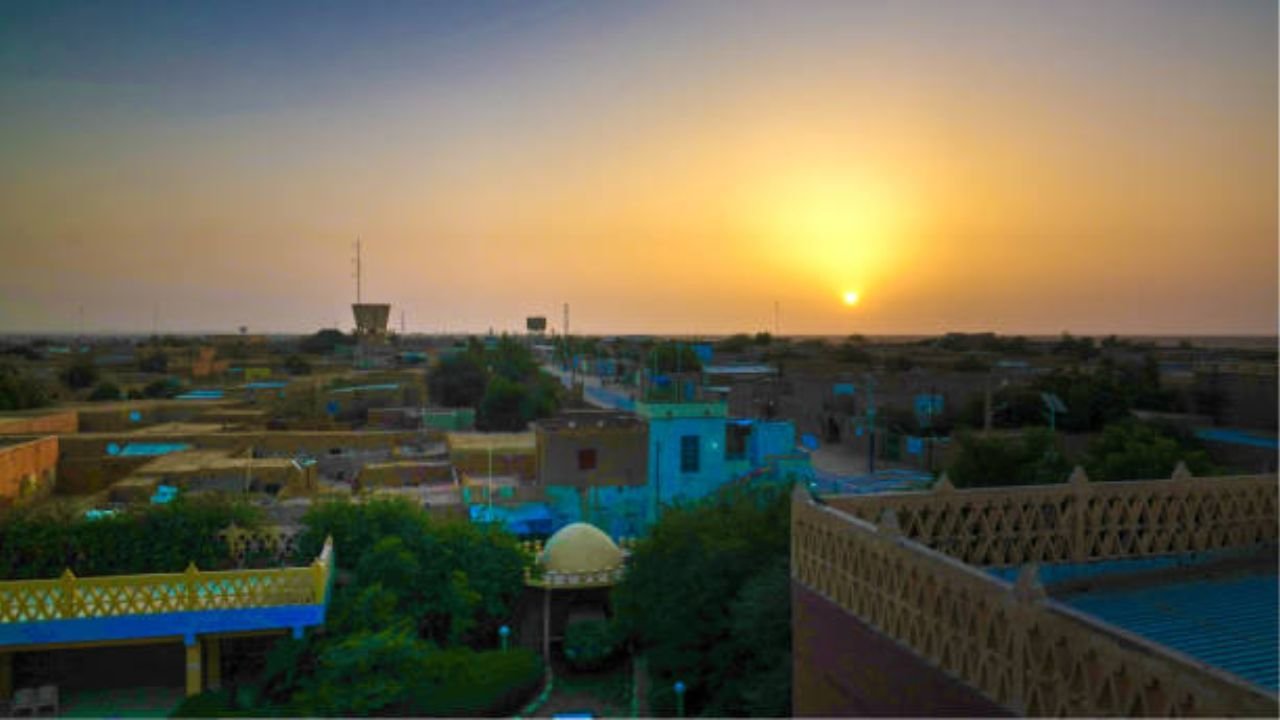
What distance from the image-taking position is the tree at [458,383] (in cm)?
5453

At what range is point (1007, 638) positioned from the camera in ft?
18.0

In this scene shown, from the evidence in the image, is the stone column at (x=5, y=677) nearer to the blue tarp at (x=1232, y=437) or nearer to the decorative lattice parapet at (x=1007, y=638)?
the decorative lattice parapet at (x=1007, y=638)

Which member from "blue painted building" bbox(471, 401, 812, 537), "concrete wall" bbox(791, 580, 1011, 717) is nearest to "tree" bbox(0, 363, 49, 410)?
"blue painted building" bbox(471, 401, 812, 537)

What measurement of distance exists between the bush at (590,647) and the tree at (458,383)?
3751 centimetres

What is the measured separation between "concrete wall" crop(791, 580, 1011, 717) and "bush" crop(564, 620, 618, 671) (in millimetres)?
7816

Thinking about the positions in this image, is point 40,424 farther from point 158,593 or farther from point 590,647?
point 590,647

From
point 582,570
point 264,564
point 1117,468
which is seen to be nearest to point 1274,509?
point 1117,468

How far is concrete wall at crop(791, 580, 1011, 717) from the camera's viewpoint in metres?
6.12

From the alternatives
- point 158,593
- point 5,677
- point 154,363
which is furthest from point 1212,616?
point 154,363

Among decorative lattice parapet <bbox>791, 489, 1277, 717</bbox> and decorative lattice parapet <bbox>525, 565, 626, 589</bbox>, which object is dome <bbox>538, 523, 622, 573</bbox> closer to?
decorative lattice parapet <bbox>525, 565, 626, 589</bbox>

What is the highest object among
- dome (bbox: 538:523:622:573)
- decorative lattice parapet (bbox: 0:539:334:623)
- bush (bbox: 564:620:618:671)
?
decorative lattice parapet (bbox: 0:539:334:623)

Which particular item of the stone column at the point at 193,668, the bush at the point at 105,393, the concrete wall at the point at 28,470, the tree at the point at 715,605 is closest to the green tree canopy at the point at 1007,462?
the tree at the point at 715,605

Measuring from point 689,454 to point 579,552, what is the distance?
684cm

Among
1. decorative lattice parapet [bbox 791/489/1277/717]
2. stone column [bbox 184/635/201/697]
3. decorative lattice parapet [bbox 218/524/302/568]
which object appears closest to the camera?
decorative lattice parapet [bbox 791/489/1277/717]
